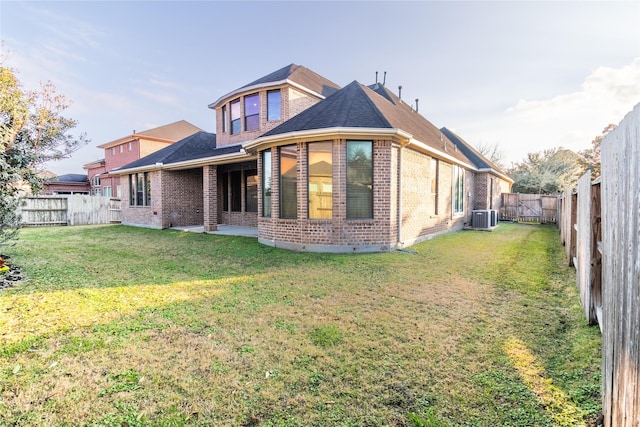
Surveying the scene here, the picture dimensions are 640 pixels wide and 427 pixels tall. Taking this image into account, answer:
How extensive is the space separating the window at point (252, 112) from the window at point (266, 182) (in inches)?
197

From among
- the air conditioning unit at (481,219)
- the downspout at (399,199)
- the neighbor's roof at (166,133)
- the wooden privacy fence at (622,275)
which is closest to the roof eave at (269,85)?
the downspout at (399,199)

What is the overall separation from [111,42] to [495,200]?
24.1 metres

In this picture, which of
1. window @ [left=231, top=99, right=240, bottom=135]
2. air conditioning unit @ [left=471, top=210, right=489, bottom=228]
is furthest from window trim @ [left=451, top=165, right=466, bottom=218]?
window @ [left=231, top=99, right=240, bottom=135]

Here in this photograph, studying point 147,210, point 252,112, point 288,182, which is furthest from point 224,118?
point 288,182

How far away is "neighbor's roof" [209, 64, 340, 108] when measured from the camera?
13.7 metres

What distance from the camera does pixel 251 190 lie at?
14781 mm

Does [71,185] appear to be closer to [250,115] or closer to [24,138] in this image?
[250,115]

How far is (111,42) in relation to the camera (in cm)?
1634

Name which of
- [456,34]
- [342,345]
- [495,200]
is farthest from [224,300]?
[495,200]

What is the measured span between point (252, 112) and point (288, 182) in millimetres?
6903

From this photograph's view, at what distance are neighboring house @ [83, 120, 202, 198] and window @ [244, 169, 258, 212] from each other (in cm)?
2042

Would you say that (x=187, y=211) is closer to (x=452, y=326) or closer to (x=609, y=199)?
(x=452, y=326)

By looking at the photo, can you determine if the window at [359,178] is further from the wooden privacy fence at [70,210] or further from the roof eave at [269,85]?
the wooden privacy fence at [70,210]

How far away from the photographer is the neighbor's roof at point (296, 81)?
13.7m
